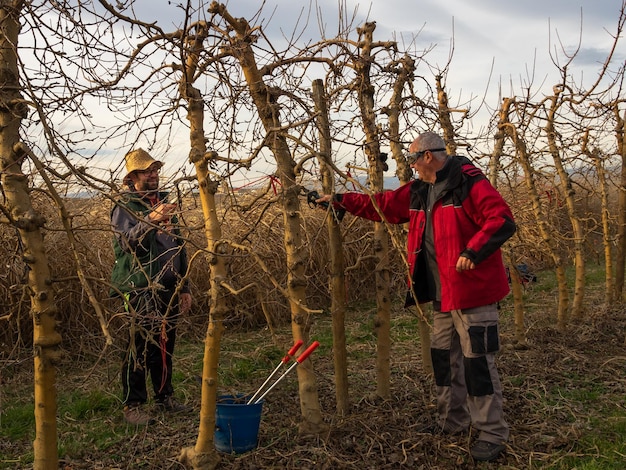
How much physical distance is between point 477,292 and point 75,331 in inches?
192

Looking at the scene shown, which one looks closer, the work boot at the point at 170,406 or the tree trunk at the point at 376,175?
the tree trunk at the point at 376,175

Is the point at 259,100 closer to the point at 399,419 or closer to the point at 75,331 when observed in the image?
the point at 399,419

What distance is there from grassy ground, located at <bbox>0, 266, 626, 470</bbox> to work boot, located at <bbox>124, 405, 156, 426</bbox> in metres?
0.07

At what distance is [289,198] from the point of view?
3709mm

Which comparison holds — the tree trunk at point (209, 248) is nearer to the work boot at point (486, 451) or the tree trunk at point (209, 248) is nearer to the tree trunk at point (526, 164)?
the work boot at point (486, 451)

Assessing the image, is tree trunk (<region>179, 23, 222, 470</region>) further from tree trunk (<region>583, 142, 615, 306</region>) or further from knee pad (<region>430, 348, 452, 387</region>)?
tree trunk (<region>583, 142, 615, 306</region>)

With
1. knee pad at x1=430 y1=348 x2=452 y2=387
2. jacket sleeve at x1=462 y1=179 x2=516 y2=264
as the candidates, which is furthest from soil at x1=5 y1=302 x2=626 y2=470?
jacket sleeve at x1=462 y1=179 x2=516 y2=264

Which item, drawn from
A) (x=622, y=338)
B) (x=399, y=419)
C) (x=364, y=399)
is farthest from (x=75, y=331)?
(x=622, y=338)

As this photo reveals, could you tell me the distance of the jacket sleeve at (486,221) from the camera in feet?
11.8

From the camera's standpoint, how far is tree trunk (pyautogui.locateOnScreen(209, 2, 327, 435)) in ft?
11.8

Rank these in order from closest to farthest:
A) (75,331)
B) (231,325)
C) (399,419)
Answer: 1. (399,419)
2. (75,331)
3. (231,325)

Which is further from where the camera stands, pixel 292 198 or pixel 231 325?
pixel 231 325

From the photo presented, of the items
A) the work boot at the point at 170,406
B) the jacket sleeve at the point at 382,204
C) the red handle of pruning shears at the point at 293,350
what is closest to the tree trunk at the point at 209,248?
the red handle of pruning shears at the point at 293,350

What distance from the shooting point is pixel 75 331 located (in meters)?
6.95
